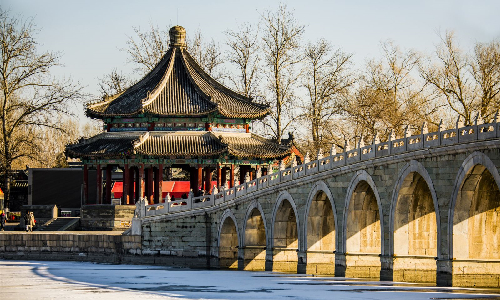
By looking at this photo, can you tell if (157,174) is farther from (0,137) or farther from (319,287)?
(319,287)

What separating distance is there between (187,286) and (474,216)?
11043 millimetres

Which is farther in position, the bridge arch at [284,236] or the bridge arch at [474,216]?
the bridge arch at [284,236]

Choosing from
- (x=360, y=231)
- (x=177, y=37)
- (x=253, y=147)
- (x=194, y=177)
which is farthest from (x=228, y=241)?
(x=177, y=37)

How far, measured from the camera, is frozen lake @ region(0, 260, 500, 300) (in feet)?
116

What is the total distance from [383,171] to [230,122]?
23395 millimetres

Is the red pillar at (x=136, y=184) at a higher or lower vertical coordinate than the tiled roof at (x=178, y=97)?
lower

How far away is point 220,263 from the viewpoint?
50.8 metres

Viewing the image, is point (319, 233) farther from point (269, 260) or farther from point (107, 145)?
point (107, 145)

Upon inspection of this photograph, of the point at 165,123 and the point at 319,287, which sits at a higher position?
the point at 165,123

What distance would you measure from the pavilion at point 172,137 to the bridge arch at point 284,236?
1265 cm

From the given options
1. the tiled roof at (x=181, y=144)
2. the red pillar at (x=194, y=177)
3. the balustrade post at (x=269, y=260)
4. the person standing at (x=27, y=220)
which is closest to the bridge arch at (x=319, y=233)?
the balustrade post at (x=269, y=260)

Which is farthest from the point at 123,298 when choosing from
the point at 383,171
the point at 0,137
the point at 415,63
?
the point at 0,137

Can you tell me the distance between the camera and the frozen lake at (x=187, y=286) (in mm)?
35469

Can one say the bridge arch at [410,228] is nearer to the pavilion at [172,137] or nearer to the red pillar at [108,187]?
the pavilion at [172,137]
